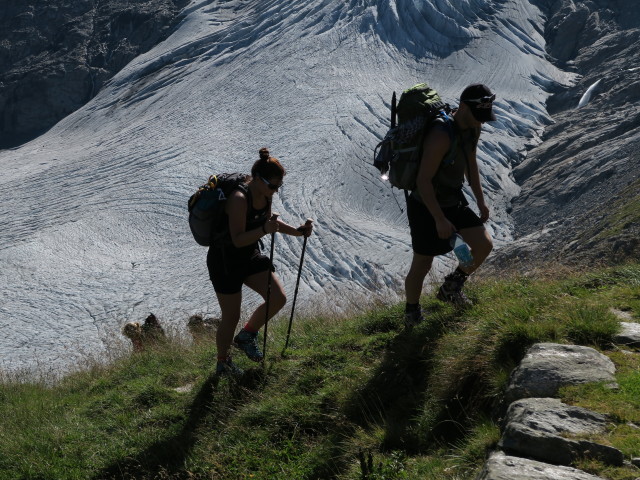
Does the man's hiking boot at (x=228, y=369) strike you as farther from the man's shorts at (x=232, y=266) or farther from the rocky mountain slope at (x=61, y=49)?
the rocky mountain slope at (x=61, y=49)

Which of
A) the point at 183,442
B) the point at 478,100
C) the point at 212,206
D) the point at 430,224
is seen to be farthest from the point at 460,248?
the point at 183,442

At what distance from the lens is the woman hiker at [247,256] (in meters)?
6.42

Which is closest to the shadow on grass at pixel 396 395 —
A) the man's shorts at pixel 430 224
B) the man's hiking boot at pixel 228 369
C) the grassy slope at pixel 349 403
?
the grassy slope at pixel 349 403

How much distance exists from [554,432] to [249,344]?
3.46 m

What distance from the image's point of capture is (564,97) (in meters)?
39.5

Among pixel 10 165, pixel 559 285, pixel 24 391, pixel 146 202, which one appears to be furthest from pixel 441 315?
pixel 10 165

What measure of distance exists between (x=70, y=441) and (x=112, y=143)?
31.4 m

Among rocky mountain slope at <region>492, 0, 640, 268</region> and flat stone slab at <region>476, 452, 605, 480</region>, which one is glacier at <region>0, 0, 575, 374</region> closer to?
rocky mountain slope at <region>492, 0, 640, 268</region>

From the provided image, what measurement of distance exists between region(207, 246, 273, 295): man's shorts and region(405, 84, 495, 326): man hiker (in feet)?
4.12

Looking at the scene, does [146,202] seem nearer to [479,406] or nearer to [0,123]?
[0,123]

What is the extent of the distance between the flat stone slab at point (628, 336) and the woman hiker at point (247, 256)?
2.61 meters

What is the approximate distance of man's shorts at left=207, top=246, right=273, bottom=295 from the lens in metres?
6.68

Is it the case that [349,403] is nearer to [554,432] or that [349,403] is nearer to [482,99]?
[554,432]

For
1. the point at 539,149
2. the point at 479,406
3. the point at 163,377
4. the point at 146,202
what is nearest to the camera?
the point at 479,406
